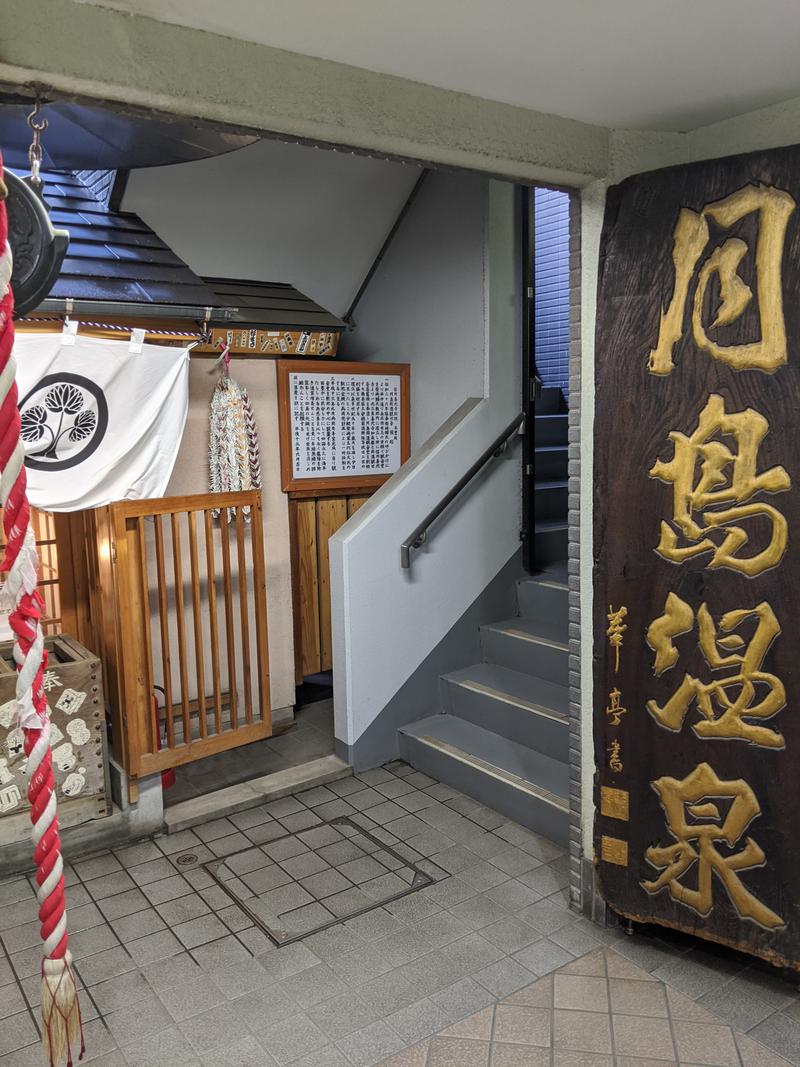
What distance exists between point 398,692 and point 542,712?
103 cm

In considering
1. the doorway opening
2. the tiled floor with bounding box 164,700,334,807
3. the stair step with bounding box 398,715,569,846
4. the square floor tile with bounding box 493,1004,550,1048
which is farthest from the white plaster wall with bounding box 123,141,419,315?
the square floor tile with bounding box 493,1004,550,1048

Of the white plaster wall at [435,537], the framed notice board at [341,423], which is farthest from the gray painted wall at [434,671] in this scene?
the framed notice board at [341,423]

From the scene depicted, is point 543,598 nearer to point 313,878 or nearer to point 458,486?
point 458,486

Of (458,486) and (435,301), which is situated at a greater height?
(435,301)

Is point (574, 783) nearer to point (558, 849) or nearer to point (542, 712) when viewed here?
point (558, 849)

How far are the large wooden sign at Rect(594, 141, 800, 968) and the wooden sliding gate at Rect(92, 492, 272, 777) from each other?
2.34 m

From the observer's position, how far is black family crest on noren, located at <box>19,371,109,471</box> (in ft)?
13.9

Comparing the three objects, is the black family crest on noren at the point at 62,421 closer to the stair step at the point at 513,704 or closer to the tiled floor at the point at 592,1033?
the stair step at the point at 513,704

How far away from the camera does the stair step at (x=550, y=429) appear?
7219mm

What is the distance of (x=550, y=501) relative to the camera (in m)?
6.62

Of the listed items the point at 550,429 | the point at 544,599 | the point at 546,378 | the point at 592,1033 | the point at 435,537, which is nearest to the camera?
the point at 592,1033

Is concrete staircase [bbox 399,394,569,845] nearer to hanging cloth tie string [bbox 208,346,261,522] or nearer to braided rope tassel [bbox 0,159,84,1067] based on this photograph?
hanging cloth tie string [bbox 208,346,261,522]

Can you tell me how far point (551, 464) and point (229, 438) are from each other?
2864mm

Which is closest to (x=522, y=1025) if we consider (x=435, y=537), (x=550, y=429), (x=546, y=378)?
(x=435, y=537)
